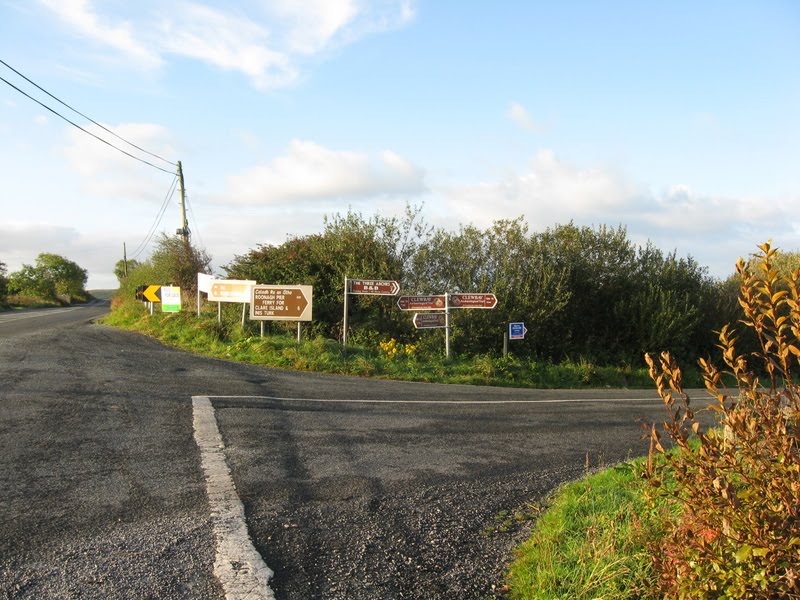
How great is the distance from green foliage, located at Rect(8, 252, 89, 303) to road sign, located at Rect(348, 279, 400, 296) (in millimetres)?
52526

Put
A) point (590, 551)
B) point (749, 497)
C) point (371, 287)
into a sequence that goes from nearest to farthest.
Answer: point (749, 497) → point (590, 551) → point (371, 287)

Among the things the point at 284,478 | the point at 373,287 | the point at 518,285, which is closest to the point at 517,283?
the point at 518,285

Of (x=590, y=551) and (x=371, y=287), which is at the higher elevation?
(x=371, y=287)

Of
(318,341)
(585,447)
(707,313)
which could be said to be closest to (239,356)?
(318,341)

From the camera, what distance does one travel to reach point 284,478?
246 inches

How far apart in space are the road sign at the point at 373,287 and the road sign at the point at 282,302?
1.21 metres

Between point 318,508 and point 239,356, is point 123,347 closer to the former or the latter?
point 239,356

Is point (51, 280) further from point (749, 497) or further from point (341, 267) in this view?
point (749, 497)

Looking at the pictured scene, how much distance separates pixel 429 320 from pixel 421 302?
0.53 metres

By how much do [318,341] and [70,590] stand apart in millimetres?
13467

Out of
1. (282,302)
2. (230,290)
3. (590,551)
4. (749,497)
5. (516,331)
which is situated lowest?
(590,551)

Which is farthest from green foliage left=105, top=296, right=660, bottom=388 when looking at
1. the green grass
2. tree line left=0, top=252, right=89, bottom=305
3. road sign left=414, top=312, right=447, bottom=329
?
tree line left=0, top=252, right=89, bottom=305

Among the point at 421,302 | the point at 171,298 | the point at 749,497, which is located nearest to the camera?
the point at 749,497

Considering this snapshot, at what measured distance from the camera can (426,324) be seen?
18203 mm
